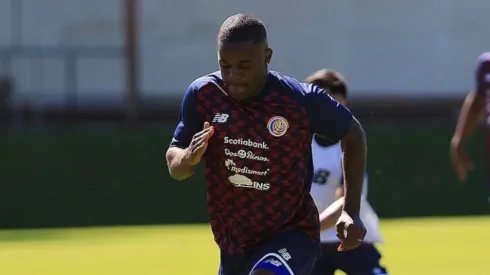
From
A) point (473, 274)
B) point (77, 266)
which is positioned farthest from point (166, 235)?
point (473, 274)

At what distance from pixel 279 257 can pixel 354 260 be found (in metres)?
1.45

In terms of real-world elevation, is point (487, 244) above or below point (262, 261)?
below

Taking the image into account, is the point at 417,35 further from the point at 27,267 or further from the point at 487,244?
the point at 27,267

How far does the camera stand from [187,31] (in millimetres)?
23578

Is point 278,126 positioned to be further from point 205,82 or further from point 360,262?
point 360,262

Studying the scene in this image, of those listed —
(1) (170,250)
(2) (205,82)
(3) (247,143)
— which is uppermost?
(2) (205,82)

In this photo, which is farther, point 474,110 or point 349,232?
point 474,110

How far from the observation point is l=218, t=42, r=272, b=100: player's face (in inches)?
236

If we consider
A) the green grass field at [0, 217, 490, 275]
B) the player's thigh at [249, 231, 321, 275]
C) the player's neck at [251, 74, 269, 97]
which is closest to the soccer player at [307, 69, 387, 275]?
the player's thigh at [249, 231, 321, 275]

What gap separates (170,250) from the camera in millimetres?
14062

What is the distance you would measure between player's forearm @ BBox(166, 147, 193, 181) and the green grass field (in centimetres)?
574

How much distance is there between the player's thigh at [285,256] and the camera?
6.10 metres

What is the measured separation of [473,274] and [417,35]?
1266 centimetres

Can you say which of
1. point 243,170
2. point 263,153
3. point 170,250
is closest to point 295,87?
point 263,153
